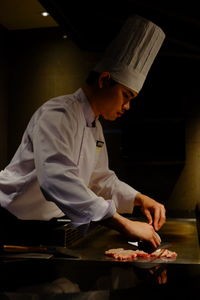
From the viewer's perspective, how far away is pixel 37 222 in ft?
5.15

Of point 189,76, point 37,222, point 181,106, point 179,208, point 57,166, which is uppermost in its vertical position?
point 189,76

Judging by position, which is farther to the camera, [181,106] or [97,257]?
[181,106]

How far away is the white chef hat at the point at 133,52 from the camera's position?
1693 mm

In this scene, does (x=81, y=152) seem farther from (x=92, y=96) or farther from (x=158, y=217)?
(x=158, y=217)

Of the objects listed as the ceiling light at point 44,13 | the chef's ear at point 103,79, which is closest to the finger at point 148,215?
the chef's ear at point 103,79

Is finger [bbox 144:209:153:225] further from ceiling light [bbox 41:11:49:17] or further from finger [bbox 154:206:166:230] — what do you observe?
ceiling light [bbox 41:11:49:17]

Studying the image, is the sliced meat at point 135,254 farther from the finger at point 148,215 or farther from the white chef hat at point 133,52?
the white chef hat at point 133,52

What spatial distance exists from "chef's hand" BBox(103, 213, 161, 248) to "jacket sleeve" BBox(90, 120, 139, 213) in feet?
1.87

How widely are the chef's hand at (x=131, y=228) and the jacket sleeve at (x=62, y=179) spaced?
0.11 ft

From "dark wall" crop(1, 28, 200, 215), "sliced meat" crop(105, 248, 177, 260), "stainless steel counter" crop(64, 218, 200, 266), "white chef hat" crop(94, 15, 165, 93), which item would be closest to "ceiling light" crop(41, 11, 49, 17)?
"dark wall" crop(1, 28, 200, 215)

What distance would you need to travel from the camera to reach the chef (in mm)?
1331

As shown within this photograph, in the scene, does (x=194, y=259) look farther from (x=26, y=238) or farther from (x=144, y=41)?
(x=144, y=41)

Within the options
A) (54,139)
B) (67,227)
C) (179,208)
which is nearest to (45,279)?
(54,139)

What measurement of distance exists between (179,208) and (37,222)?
238 cm
